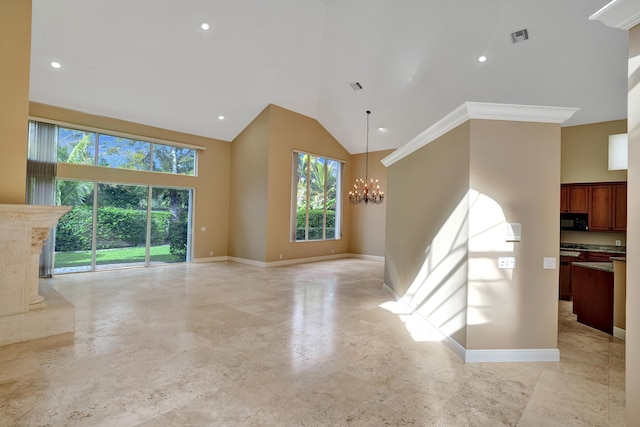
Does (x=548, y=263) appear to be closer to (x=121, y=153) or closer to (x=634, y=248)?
(x=634, y=248)

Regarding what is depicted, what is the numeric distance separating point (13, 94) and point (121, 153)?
4.36 m

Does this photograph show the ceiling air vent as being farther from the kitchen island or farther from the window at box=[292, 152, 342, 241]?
the window at box=[292, 152, 342, 241]

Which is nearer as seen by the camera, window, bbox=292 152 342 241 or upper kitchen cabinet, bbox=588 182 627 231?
upper kitchen cabinet, bbox=588 182 627 231

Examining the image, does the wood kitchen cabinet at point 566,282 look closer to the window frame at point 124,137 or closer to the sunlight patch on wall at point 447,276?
the sunlight patch on wall at point 447,276

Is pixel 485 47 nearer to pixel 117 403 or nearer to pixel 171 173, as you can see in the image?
pixel 117 403

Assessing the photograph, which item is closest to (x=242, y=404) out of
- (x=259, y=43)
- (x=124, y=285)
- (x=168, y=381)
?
(x=168, y=381)

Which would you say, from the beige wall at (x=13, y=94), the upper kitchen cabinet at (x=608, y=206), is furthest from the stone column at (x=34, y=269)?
the upper kitchen cabinet at (x=608, y=206)

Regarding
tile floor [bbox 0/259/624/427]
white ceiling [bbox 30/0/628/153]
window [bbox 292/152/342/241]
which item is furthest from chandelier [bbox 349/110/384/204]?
tile floor [bbox 0/259/624/427]

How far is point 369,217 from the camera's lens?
1105 centimetres

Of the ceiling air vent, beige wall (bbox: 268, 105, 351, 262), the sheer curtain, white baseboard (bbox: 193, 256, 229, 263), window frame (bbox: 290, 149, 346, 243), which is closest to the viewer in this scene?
the ceiling air vent

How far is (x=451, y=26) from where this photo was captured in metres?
5.56

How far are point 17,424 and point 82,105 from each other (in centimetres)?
696

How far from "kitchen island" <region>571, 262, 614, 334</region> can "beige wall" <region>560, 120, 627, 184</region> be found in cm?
329

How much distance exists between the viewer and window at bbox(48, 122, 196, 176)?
7.15 meters
